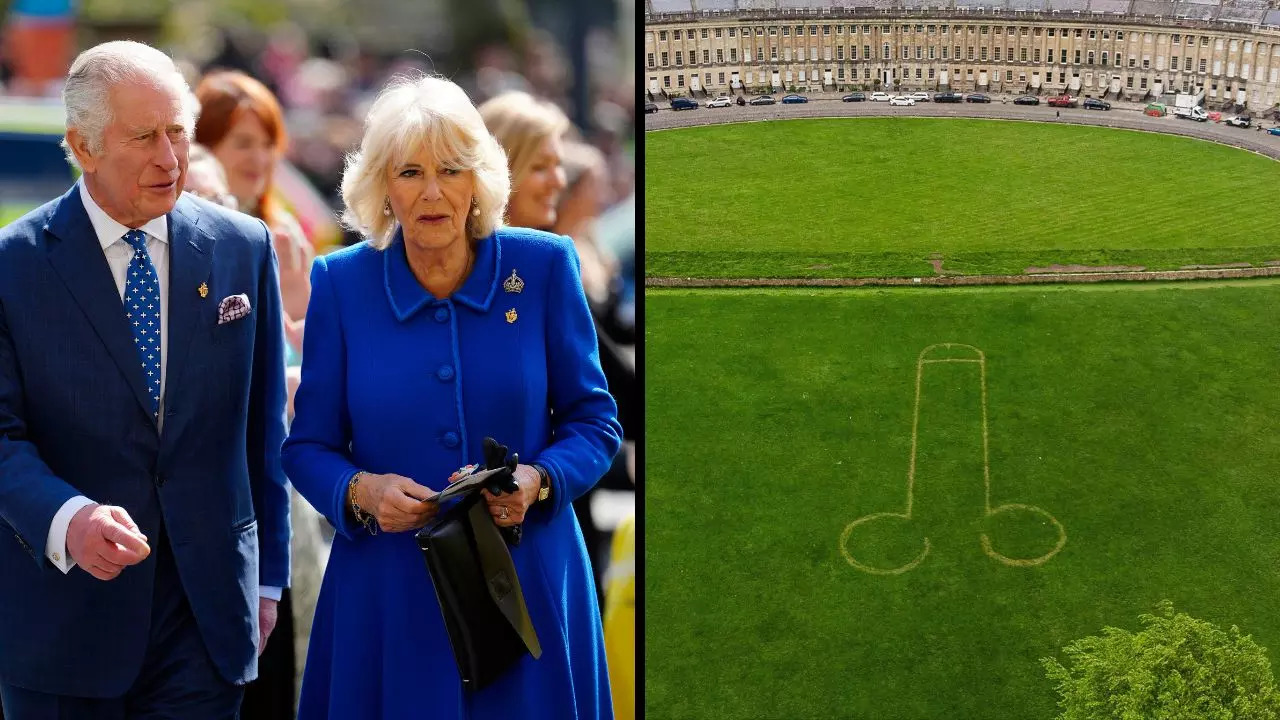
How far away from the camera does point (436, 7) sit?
4703 mm

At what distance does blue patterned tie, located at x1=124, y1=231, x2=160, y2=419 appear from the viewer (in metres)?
3.99

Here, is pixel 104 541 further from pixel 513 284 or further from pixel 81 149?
pixel 513 284

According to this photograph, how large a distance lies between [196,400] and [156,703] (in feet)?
2.81

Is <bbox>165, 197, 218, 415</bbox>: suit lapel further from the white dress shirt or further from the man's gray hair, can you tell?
the man's gray hair

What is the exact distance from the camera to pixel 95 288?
3.96 m

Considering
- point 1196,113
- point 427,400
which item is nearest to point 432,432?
point 427,400

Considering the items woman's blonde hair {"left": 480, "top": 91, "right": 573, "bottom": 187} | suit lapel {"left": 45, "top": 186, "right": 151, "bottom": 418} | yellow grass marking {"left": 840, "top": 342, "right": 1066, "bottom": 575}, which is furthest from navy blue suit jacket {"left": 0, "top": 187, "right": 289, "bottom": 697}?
yellow grass marking {"left": 840, "top": 342, "right": 1066, "bottom": 575}

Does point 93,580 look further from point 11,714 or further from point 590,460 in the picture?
point 590,460

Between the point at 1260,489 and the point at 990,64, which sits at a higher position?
the point at 990,64

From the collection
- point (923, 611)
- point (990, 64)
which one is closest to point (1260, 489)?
point (923, 611)

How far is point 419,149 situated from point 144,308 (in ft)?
2.83

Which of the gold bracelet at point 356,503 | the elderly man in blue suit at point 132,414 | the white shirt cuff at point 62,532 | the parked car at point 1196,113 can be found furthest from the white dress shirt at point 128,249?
the parked car at point 1196,113

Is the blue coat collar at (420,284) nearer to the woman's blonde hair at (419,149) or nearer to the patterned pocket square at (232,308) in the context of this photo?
the woman's blonde hair at (419,149)

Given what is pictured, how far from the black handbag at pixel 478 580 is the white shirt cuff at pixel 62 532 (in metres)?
0.87
